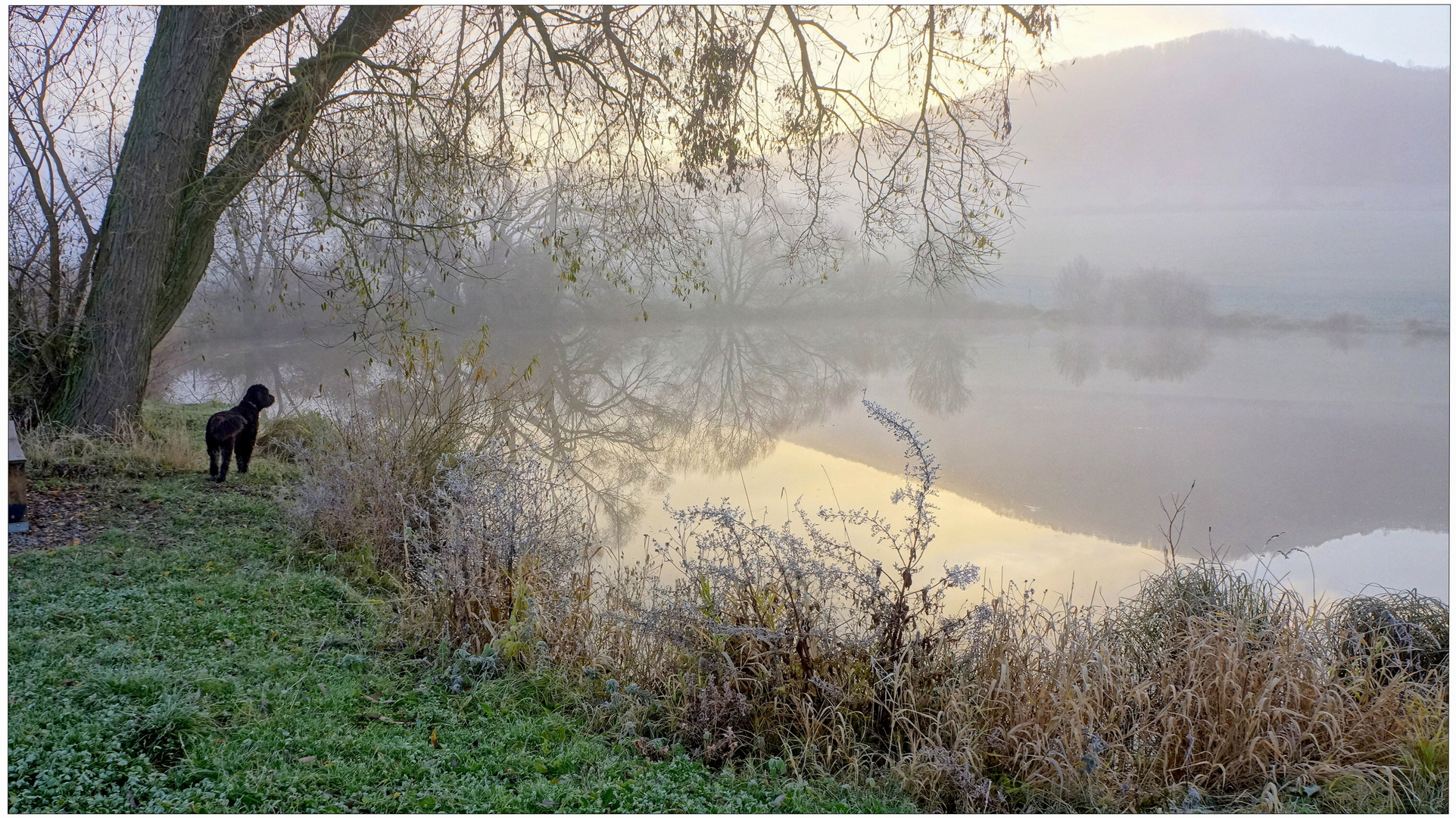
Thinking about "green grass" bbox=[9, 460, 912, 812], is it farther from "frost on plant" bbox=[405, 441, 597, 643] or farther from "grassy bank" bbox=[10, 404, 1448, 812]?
"frost on plant" bbox=[405, 441, 597, 643]

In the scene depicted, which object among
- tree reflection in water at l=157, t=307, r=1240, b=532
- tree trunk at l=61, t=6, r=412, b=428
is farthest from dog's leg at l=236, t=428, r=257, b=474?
tree trunk at l=61, t=6, r=412, b=428

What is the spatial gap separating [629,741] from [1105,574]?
3386 mm

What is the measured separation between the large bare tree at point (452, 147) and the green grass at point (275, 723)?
3285mm

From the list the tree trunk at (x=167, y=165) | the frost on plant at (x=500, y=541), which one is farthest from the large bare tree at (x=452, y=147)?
the frost on plant at (x=500, y=541)

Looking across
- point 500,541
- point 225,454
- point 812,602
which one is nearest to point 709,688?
point 812,602

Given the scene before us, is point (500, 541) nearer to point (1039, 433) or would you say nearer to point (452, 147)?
point (452, 147)

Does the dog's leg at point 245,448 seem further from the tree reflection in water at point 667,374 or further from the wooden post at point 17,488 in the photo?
the wooden post at point 17,488

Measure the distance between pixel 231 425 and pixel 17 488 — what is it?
1.91m

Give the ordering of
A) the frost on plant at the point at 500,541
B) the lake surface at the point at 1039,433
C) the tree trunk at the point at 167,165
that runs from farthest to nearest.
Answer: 1. the tree trunk at the point at 167,165
2. the lake surface at the point at 1039,433
3. the frost on plant at the point at 500,541

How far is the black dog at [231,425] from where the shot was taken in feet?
22.6

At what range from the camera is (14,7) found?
6.91 m

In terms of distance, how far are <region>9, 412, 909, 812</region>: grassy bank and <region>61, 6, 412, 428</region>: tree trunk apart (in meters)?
3.03

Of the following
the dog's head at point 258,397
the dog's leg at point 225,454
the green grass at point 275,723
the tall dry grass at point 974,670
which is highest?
the dog's head at point 258,397

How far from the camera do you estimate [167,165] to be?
22.8 ft
